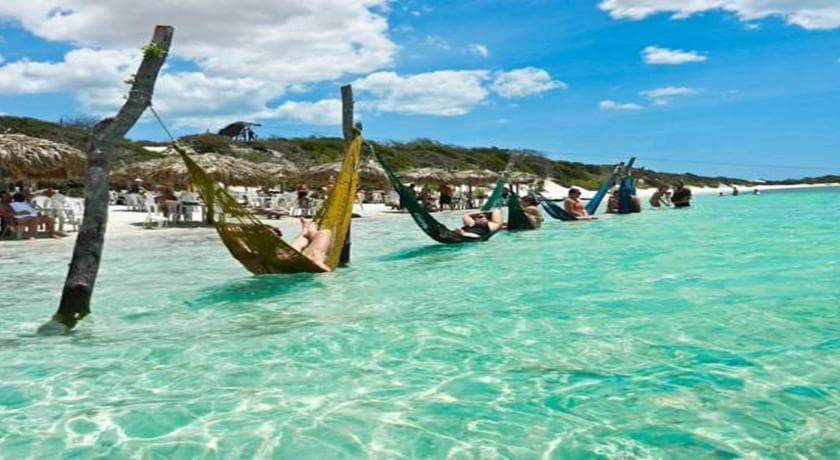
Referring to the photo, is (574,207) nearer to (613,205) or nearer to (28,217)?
(613,205)

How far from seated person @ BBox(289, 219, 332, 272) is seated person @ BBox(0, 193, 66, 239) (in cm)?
571

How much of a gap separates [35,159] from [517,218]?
26.1 ft

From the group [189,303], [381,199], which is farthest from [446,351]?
[381,199]

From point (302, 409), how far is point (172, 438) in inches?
20.8

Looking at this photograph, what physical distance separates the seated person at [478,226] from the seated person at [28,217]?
20.7 feet

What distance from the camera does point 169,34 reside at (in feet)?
15.4

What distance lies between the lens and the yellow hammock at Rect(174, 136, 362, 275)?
19.9 feet

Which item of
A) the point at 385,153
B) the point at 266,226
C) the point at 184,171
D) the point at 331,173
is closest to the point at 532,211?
the point at 331,173

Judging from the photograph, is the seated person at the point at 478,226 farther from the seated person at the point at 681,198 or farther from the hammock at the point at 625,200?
the seated person at the point at 681,198

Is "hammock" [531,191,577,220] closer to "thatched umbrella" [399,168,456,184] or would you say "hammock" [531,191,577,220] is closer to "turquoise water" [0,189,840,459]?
"turquoise water" [0,189,840,459]

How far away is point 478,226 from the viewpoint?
1044 centimetres

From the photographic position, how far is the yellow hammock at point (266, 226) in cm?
607

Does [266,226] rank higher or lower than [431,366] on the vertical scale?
higher

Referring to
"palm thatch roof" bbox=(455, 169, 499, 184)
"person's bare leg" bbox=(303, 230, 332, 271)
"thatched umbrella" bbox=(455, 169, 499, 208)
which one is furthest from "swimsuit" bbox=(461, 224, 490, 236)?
"palm thatch roof" bbox=(455, 169, 499, 184)
